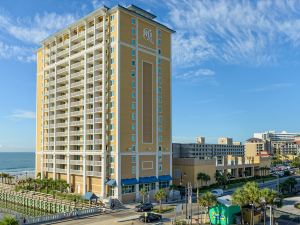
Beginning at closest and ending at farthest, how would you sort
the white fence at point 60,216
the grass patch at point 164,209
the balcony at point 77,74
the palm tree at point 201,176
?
the white fence at point 60,216, the grass patch at point 164,209, the balcony at point 77,74, the palm tree at point 201,176

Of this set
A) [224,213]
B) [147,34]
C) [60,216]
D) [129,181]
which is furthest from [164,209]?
[147,34]

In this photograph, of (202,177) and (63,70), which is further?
(63,70)

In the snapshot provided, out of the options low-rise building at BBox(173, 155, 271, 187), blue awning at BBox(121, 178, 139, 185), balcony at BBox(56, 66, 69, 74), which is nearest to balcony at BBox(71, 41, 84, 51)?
balcony at BBox(56, 66, 69, 74)

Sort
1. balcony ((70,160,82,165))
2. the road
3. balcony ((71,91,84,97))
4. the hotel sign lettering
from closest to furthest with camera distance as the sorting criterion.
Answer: the road < the hotel sign lettering < balcony ((70,160,82,165)) < balcony ((71,91,84,97))

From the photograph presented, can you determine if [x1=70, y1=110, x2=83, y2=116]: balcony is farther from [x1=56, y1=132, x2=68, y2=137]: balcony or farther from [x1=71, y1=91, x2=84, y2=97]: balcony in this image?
[x1=56, y1=132, x2=68, y2=137]: balcony

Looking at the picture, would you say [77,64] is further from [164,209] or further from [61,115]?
[164,209]

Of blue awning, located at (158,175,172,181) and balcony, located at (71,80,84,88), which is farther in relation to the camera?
balcony, located at (71,80,84,88)

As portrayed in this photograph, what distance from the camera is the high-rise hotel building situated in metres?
83.2

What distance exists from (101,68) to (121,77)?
756cm

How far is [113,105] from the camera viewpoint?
274 ft

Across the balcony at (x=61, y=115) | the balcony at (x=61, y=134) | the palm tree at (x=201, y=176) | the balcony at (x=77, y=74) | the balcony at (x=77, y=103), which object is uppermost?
the balcony at (x=77, y=74)

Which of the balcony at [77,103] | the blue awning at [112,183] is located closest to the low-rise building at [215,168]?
the blue awning at [112,183]

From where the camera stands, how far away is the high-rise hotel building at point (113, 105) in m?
83.2

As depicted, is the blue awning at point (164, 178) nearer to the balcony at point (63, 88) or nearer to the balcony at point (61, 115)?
the balcony at point (61, 115)
